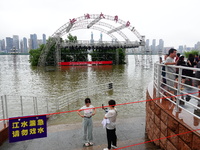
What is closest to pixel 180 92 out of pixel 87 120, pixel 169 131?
pixel 169 131

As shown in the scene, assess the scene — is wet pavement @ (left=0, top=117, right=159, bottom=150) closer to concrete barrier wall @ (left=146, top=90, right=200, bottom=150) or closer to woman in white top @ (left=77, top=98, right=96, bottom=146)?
woman in white top @ (left=77, top=98, right=96, bottom=146)

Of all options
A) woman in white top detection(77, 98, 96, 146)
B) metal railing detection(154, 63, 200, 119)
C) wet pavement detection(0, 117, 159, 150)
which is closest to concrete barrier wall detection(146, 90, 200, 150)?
metal railing detection(154, 63, 200, 119)

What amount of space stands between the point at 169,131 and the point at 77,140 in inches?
112

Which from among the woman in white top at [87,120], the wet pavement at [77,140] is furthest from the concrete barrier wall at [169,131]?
the woman in white top at [87,120]

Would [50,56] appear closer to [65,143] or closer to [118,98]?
[118,98]

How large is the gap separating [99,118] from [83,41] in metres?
29.8

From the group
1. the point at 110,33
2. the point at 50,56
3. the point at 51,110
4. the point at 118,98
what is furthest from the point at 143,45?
the point at 51,110

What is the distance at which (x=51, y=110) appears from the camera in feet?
28.4

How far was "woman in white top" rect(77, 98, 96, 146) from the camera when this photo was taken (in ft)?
14.7

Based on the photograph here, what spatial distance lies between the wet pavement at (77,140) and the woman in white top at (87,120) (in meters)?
0.20

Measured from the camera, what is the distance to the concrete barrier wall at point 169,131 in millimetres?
2752

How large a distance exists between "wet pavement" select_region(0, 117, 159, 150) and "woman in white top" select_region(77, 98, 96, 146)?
20 centimetres

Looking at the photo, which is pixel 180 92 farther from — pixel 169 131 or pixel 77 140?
pixel 77 140

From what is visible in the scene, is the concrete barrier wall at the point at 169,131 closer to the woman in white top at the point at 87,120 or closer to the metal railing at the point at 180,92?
the metal railing at the point at 180,92
